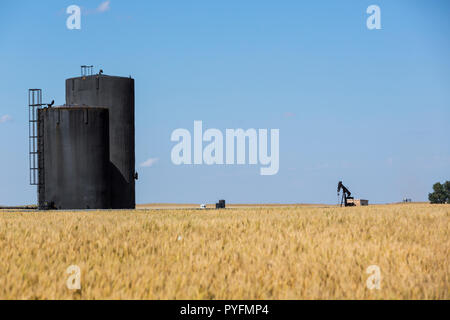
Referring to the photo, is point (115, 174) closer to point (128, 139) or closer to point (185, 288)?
point (128, 139)

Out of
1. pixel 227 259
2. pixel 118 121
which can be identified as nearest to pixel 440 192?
pixel 118 121

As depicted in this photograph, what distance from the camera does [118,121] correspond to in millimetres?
39844

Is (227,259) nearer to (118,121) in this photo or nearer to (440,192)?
(118,121)

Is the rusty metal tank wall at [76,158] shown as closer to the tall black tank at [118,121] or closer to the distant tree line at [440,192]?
the tall black tank at [118,121]

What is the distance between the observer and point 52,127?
3688 cm

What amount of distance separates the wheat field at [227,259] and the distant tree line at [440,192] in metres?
88.0

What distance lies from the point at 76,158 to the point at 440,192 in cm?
8210

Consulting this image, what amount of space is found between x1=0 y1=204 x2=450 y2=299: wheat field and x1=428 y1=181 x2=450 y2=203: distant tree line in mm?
88044

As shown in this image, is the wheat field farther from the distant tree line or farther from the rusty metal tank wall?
the distant tree line

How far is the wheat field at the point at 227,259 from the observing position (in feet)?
29.7

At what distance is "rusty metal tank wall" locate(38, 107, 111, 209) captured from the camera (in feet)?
119

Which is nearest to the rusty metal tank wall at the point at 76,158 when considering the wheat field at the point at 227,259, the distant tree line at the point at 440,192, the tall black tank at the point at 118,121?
the tall black tank at the point at 118,121
